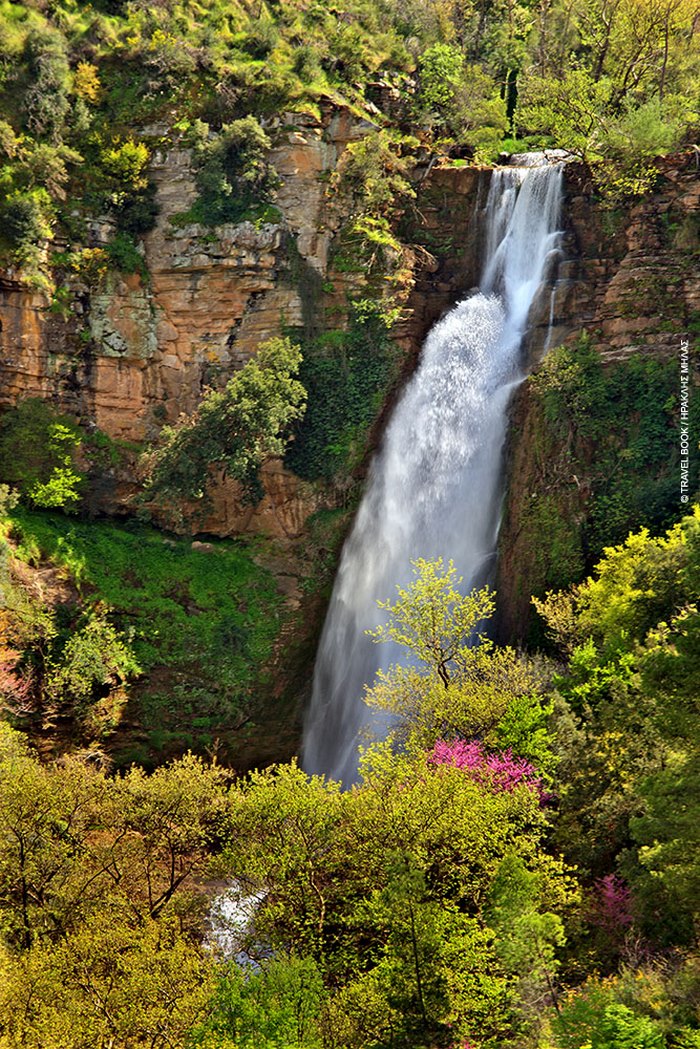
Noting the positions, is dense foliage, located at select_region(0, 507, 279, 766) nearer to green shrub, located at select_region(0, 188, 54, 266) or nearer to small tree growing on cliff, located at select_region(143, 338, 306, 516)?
small tree growing on cliff, located at select_region(143, 338, 306, 516)

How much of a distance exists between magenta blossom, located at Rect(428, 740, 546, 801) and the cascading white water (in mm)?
9670

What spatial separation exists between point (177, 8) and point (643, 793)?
1612 inches

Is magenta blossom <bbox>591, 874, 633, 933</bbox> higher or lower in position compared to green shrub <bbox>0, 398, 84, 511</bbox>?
lower

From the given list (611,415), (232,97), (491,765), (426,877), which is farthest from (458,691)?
(232,97)

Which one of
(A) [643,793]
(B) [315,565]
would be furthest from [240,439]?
(A) [643,793]

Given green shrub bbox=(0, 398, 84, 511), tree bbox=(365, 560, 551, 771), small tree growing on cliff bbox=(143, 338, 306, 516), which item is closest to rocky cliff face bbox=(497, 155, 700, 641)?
tree bbox=(365, 560, 551, 771)

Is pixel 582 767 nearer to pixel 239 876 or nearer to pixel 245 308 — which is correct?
pixel 239 876

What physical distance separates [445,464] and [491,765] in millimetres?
14693

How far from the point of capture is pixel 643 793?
1585 cm

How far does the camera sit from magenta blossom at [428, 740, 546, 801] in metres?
19.1

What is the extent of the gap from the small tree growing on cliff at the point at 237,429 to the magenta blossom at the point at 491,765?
50.8ft

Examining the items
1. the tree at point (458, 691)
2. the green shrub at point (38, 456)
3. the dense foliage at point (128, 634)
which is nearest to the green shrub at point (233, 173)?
the green shrub at point (38, 456)

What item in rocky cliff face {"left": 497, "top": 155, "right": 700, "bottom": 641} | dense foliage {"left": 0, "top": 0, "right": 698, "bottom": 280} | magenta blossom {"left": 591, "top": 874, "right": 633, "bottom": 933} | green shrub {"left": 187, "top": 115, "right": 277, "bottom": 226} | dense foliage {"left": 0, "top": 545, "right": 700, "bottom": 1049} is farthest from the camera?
green shrub {"left": 187, "top": 115, "right": 277, "bottom": 226}

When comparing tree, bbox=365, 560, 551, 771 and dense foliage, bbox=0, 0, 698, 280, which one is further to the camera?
dense foliage, bbox=0, 0, 698, 280
